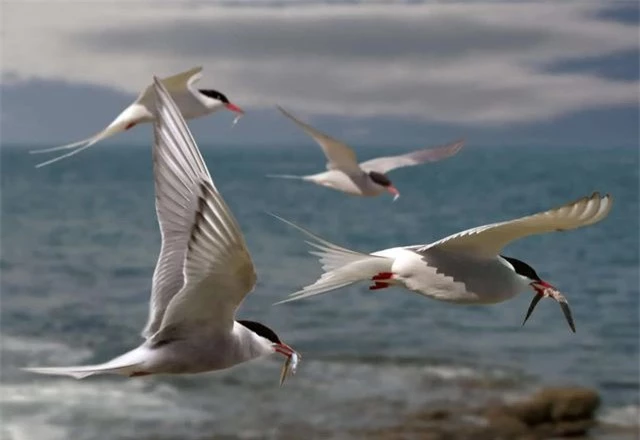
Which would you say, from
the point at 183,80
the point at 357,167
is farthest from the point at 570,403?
the point at 183,80

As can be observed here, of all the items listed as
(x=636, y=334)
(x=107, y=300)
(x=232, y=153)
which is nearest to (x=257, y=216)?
(x=107, y=300)

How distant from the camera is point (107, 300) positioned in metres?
13.2

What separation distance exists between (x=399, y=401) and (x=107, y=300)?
5508 millimetres

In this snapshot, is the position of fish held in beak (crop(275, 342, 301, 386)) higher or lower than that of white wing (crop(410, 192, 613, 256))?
lower

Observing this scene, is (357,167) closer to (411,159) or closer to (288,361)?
(411,159)

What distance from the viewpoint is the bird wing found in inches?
58.2

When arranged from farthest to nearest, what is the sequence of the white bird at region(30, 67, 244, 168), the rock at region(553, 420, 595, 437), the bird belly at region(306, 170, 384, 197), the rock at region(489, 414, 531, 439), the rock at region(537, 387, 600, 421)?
the rock at region(489, 414, 531, 439)
the rock at region(537, 387, 600, 421)
the rock at region(553, 420, 595, 437)
the bird belly at region(306, 170, 384, 197)
the white bird at region(30, 67, 244, 168)

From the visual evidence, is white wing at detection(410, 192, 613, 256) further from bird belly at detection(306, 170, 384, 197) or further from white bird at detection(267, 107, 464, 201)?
bird belly at detection(306, 170, 384, 197)

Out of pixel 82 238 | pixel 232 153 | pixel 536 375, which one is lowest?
pixel 232 153

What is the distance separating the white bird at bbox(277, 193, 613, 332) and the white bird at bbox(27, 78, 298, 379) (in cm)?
12

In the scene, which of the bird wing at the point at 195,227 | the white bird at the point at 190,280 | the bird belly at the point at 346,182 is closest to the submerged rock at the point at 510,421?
the bird belly at the point at 346,182

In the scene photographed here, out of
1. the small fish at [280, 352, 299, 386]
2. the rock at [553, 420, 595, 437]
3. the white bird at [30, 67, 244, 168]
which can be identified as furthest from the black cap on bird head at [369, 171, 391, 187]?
the rock at [553, 420, 595, 437]

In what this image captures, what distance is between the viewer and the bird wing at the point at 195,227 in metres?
1.48

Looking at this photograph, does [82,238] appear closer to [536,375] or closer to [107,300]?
[107,300]
